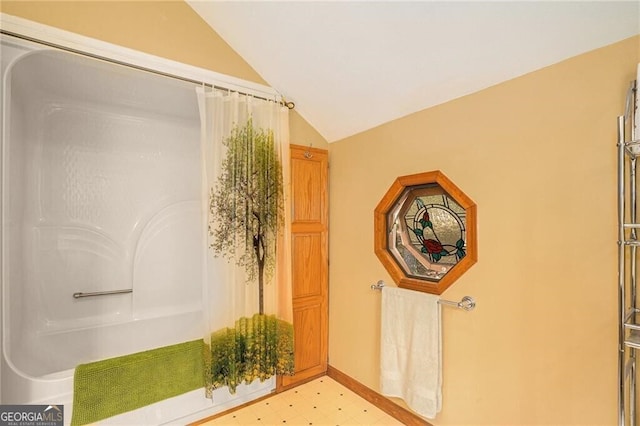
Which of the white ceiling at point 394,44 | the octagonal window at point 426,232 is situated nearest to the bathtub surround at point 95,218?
the white ceiling at point 394,44

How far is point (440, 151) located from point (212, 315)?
70.5 inches

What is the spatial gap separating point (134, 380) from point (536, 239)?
7.91 ft

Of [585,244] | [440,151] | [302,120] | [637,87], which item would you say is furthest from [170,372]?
[637,87]

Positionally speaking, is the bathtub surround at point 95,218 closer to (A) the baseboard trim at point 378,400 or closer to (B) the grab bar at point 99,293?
(B) the grab bar at point 99,293

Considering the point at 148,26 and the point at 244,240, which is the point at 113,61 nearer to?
the point at 148,26

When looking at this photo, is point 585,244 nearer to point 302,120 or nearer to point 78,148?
point 302,120

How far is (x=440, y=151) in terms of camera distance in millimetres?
1735

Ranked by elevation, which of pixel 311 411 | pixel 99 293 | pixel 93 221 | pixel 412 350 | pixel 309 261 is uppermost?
pixel 93 221

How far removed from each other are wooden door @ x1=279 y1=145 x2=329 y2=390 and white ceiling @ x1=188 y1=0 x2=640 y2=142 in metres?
0.41

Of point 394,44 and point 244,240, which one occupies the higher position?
point 394,44

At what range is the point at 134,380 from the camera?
178cm

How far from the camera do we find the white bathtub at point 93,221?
1.72 meters

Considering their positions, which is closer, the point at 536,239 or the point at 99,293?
the point at 536,239

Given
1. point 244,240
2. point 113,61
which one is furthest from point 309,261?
point 113,61
